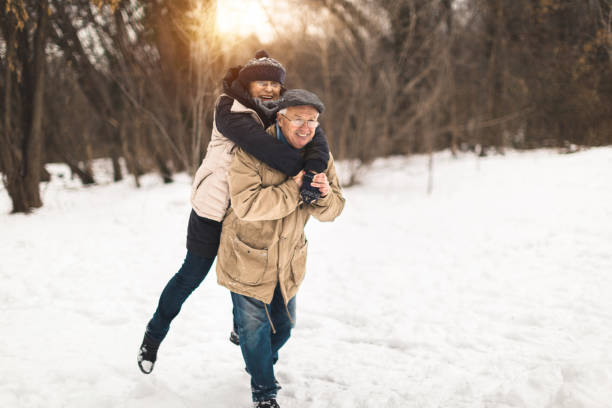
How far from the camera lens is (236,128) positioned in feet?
5.80

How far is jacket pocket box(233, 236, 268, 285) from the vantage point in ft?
5.94

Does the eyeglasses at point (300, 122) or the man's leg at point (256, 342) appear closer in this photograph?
the eyeglasses at point (300, 122)

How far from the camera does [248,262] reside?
1814 millimetres

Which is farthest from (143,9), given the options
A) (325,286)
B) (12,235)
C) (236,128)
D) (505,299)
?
(505,299)

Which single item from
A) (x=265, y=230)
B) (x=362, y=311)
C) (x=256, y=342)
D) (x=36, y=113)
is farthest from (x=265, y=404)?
(x=36, y=113)

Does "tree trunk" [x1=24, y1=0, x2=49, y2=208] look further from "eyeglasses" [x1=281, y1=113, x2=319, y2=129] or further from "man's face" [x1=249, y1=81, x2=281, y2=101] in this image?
"eyeglasses" [x1=281, y1=113, x2=319, y2=129]

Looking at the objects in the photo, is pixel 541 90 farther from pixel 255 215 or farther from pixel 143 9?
pixel 255 215

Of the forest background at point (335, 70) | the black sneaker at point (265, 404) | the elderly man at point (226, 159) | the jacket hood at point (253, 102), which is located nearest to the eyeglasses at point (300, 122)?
the elderly man at point (226, 159)

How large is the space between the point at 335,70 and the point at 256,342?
996 cm

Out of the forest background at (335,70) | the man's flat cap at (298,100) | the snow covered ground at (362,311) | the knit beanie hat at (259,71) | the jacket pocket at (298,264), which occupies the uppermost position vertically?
the forest background at (335,70)

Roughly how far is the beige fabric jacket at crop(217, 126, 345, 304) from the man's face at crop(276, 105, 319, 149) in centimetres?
10

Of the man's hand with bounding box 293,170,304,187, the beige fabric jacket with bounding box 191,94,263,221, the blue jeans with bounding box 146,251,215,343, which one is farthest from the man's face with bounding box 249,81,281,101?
the blue jeans with bounding box 146,251,215,343

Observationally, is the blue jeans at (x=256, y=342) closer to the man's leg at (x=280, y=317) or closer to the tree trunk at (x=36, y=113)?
the man's leg at (x=280, y=317)

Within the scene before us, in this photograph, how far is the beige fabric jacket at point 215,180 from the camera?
1911 mm
